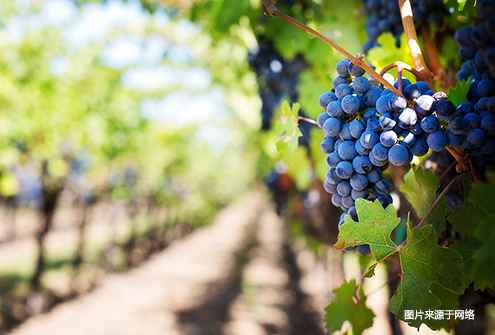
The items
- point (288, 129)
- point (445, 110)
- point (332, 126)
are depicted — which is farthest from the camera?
point (288, 129)

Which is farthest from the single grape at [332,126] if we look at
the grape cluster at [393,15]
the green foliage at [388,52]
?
the grape cluster at [393,15]

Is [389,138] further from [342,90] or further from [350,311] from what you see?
[350,311]

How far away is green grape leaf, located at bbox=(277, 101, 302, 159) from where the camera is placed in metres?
1.00

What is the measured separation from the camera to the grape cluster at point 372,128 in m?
0.77

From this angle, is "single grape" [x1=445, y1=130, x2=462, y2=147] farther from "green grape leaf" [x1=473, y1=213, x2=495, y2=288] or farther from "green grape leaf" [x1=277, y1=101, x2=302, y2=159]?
"green grape leaf" [x1=277, y1=101, x2=302, y2=159]

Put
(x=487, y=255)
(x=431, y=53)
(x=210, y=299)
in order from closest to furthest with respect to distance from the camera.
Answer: (x=487, y=255) < (x=431, y=53) < (x=210, y=299)

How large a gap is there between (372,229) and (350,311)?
0.47 meters

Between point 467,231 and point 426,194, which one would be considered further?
point 426,194

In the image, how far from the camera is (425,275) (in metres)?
0.79

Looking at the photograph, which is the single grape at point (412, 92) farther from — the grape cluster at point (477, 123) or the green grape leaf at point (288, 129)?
the green grape leaf at point (288, 129)

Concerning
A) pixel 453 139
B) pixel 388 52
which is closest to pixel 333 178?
pixel 453 139

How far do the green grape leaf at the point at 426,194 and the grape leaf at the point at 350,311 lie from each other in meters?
0.33

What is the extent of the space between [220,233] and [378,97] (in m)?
17.9

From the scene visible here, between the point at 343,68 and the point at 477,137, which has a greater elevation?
the point at 343,68
